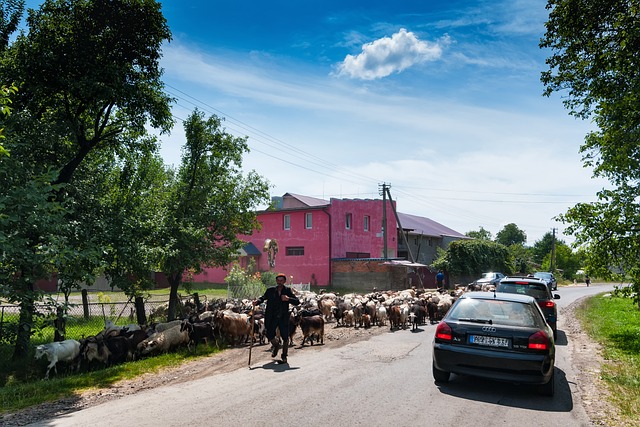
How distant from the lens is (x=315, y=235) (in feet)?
128

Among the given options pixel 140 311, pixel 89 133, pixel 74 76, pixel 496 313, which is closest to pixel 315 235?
pixel 140 311

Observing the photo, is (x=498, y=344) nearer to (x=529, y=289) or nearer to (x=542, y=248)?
(x=529, y=289)

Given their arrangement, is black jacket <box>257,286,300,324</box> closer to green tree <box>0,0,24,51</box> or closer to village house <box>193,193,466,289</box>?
green tree <box>0,0,24,51</box>

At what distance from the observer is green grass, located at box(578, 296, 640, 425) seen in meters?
6.93

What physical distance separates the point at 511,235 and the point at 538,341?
120 meters

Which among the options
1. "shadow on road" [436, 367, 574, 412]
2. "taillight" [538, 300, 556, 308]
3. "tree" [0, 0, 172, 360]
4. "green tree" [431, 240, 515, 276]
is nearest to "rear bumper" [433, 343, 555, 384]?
"shadow on road" [436, 367, 574, 412]

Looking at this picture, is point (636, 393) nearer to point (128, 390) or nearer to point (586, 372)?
point (586, 372)

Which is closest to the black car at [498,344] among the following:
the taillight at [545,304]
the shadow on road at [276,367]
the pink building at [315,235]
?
the shadow on road at [276,367]

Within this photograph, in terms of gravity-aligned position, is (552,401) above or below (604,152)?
below

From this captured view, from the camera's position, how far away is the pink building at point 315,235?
38.5 metres

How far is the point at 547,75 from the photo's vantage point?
13.2 meters

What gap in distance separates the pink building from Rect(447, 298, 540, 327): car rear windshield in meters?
28.9

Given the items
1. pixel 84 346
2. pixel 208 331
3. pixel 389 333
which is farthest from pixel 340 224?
pixel 84 346

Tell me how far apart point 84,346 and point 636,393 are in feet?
35.2
